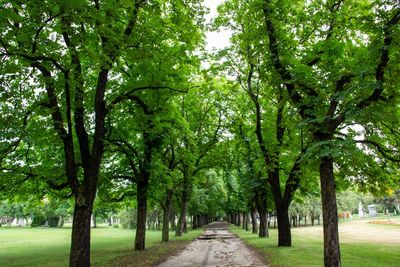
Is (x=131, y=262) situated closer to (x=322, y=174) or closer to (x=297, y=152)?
(x=322, y=174)

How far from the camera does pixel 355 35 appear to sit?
15602 millimetres

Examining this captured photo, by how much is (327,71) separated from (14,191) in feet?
51.8

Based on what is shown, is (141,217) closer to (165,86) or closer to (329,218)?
(165,86)

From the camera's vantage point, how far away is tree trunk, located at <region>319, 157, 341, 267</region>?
36.0 ft

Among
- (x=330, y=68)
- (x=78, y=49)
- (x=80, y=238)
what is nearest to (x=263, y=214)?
(x=330, y=68)

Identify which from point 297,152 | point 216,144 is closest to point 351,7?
point 297,152

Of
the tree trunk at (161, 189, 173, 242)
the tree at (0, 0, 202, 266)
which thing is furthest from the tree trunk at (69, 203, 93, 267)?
the tree trunk at (161, 189, 173, 242)

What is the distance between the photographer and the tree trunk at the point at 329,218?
36.0ft

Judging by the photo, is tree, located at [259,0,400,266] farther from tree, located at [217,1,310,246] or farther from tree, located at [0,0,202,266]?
tree, located at [0,0,202,266]

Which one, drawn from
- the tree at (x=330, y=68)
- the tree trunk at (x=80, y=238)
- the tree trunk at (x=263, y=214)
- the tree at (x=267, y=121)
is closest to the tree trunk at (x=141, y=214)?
the tree at (x=267, y=121)

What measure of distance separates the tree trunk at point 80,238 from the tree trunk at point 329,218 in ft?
25.4

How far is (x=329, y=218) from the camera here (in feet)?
36.6

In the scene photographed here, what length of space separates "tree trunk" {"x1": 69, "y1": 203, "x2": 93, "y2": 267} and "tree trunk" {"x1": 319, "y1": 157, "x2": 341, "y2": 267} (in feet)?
25.4

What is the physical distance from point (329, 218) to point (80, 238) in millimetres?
8087
